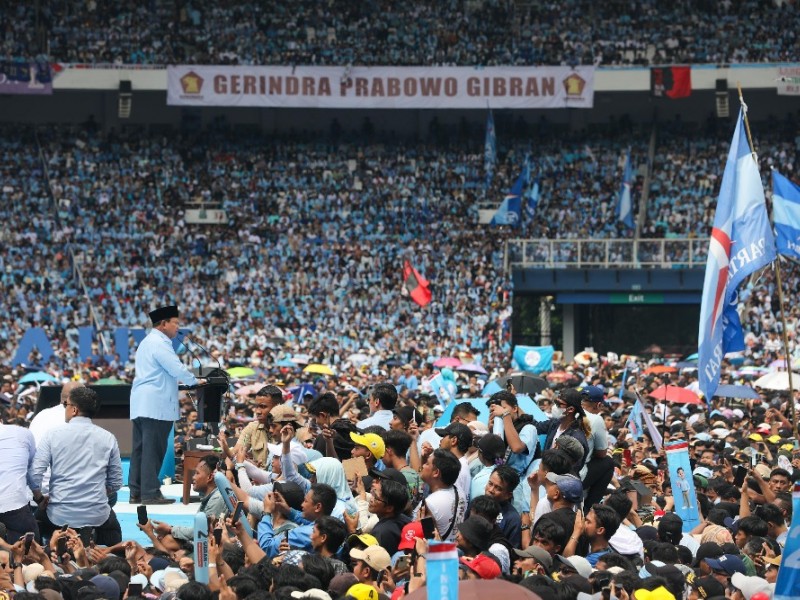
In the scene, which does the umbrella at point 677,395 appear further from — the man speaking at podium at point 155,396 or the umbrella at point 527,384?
the man speaking at podium at point 155,396

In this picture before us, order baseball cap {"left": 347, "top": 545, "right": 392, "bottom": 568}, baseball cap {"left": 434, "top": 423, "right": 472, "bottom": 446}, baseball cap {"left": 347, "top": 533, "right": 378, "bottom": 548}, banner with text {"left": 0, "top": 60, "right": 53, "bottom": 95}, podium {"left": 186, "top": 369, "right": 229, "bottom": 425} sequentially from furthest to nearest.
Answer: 1. banner with text {"left": 0, "top": 60, "right": 53, "bottom": 95}
2. podium {"left": 186, "top": 369, "right": 229, "bottom": 425}
3. baseball cap {"left": 434, "top": 423, "right": 472, "bottom": 446}
4. baseball cap {"left": 347, "top": 533, "right": 378, "bottom": 548}
5. baseball cap {"left": 347, "top": 545, "right": 392, "bottom": 568}

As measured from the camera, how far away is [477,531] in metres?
7.63

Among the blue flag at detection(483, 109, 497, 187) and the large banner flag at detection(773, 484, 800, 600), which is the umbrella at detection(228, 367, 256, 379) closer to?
the blue flag at detection(483, 109, 497, 187)

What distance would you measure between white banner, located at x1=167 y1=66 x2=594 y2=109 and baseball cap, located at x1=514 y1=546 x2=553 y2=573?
33930 mm

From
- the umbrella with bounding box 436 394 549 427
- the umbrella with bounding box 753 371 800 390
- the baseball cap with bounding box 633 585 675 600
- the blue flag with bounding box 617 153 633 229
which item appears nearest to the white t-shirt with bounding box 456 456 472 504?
the baseball cap with bounding box 633 585 675 600

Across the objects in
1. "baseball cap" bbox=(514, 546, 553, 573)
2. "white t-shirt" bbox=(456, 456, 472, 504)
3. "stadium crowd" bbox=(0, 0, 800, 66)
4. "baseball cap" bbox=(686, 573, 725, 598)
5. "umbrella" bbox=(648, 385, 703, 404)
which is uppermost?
"stadium crowd" bbox=(0, 0, 800, 66)

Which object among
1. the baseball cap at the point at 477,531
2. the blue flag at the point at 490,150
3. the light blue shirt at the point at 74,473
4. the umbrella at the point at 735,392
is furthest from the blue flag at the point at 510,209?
the baseball cap at the point at 477,531

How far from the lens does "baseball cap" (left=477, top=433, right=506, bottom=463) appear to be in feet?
30.1

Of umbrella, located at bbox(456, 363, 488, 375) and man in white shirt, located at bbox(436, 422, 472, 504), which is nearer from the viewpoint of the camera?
man in white shirt, located at bbox(436, 422, 472, 504)

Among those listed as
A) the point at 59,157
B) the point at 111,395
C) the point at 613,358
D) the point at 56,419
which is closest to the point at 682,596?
the point at 56,419

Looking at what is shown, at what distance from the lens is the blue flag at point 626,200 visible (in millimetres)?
39125

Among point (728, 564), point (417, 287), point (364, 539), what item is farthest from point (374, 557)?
point (417, 287)

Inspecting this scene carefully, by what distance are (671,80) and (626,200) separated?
3997mm

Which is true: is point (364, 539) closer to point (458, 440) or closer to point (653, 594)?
point (653, 594)
